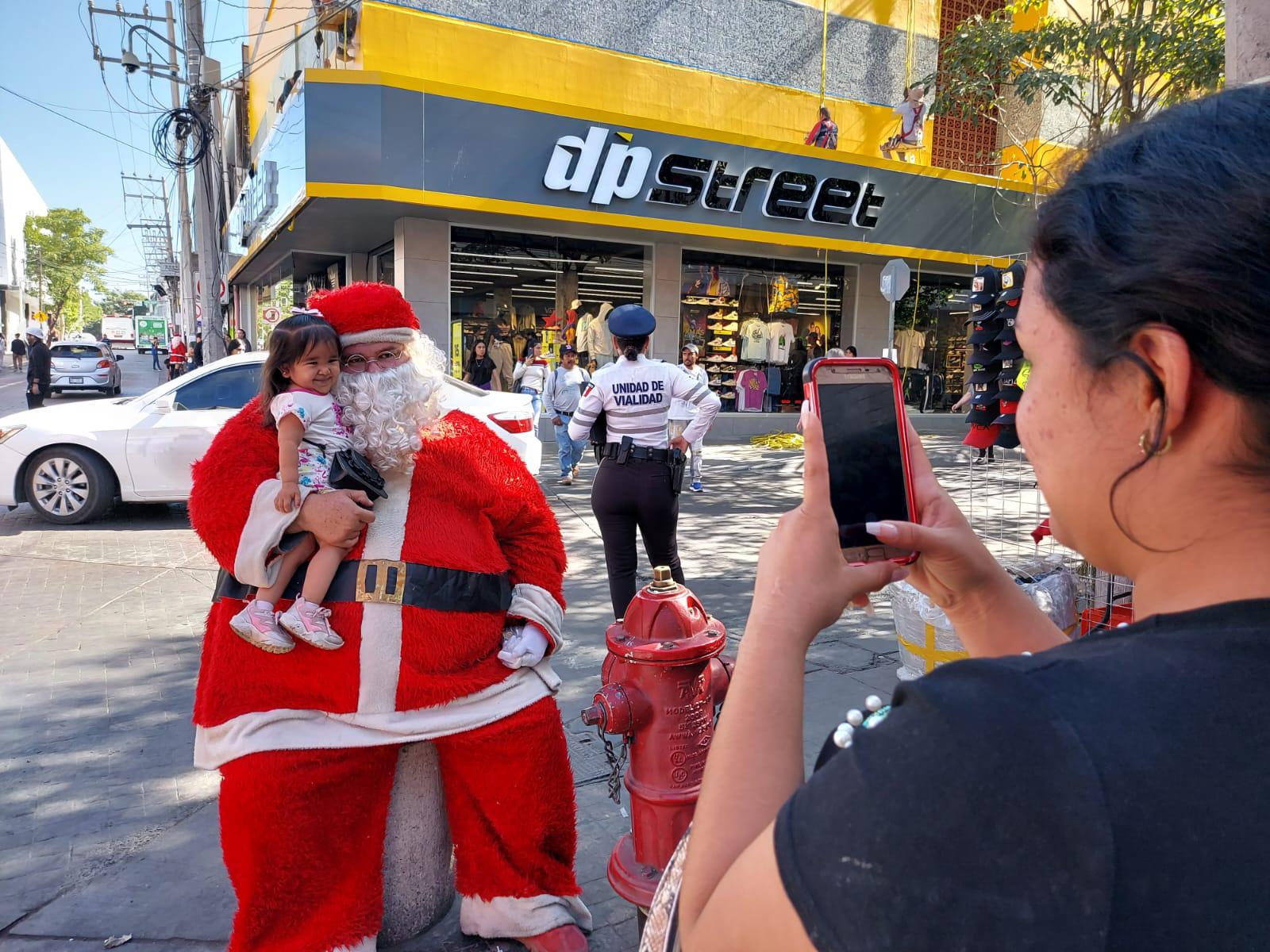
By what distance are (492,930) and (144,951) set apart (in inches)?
41.2

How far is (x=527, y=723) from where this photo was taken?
2.33 meters

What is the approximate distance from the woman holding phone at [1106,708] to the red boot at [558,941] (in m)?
1.84

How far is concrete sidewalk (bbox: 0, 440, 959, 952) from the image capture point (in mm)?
2725

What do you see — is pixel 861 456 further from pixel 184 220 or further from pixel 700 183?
pixel 184 220

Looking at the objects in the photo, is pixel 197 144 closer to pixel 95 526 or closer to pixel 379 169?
pixel 379 169

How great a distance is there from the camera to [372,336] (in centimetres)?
243

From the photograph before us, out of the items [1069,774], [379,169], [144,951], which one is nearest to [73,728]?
[144,951]

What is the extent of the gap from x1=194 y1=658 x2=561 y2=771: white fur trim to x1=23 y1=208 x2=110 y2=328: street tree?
3322 inches

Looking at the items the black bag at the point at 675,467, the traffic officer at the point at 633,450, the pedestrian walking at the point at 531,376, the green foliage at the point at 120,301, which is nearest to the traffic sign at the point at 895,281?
the pedestrian walking at the point at 531,376

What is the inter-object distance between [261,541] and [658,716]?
109 centimetres

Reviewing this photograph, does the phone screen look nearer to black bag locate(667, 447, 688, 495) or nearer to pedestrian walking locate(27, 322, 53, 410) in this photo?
black bag locate(667, 447, 688, 495)

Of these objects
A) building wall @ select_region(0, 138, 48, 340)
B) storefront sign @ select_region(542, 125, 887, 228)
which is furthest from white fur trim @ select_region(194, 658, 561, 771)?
building wall @ select_region(0, 138, 48, 340)

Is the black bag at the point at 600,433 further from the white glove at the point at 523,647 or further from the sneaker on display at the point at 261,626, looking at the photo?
the sneaker on display at the point at 261,626

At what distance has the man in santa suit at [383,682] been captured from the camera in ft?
7.06
